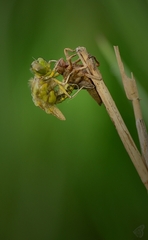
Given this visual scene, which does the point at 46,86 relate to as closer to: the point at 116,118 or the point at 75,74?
the point at 75,74

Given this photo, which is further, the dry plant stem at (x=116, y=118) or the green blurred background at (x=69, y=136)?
the green blurred background at (x=69, y=136)

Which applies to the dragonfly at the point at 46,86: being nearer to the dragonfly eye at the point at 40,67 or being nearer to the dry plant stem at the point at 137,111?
the dragonfly eye at the point at 40,67

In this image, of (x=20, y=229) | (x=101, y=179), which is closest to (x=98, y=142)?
(x=101, y=179)

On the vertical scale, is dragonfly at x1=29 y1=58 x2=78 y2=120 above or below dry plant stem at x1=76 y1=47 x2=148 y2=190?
above

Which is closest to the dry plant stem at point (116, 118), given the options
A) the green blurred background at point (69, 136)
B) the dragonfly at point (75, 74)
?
the dragonfly at point (75, 74)

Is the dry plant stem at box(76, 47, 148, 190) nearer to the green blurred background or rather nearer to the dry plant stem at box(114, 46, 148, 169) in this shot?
the dry plant stem at box(114, 46, 148, 169)

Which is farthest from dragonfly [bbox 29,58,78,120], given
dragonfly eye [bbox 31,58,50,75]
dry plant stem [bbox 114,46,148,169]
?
dry plant stem [bbox 114,46,148,169]
